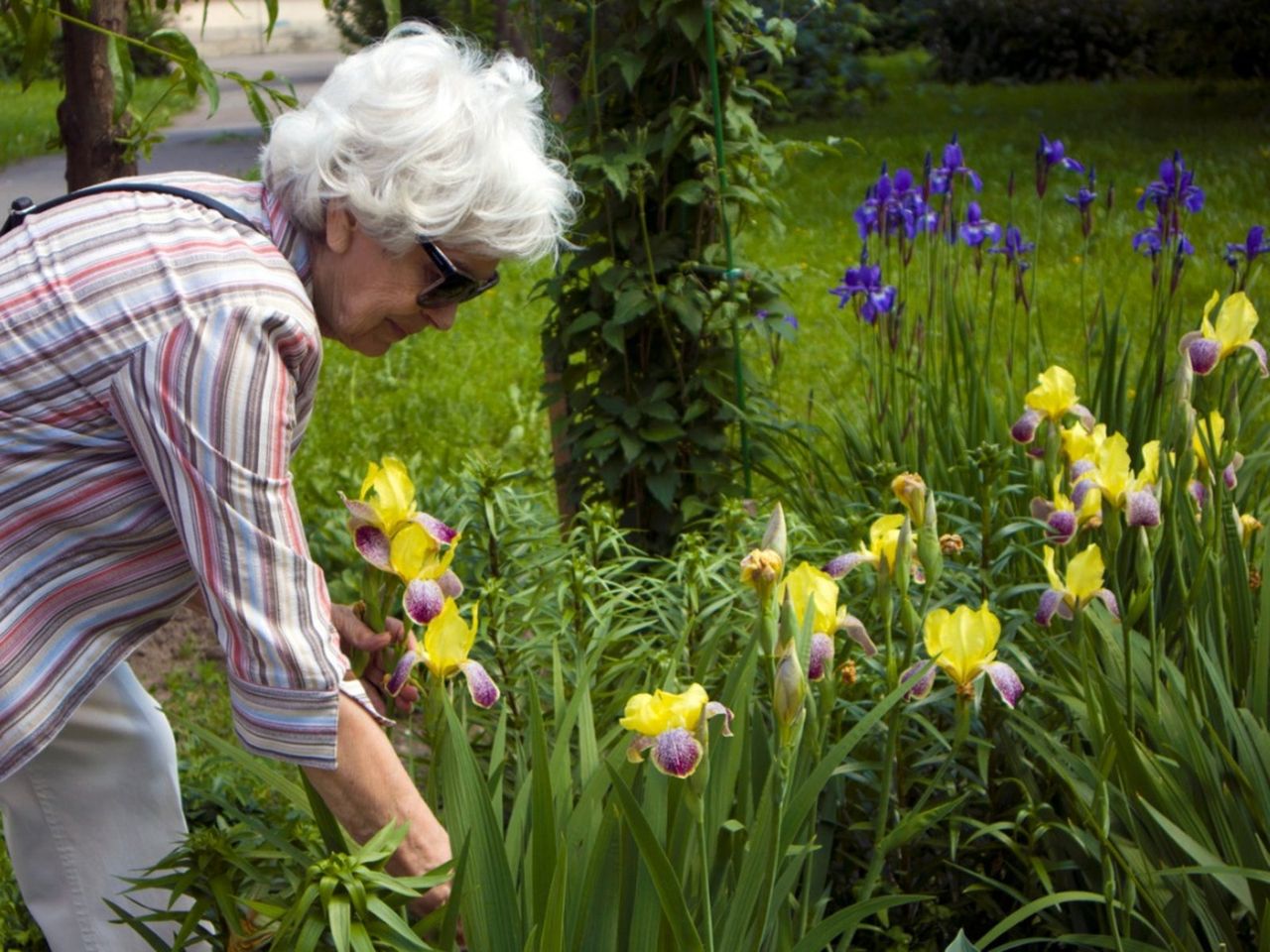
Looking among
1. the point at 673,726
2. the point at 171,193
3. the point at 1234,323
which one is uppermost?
the point at 171,193

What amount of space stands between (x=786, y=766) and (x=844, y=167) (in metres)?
8.65

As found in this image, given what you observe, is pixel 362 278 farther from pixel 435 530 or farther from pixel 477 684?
pixel 477 684

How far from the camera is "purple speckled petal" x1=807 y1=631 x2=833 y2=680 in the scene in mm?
1847

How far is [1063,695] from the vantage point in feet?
7.57

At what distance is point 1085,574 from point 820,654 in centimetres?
39

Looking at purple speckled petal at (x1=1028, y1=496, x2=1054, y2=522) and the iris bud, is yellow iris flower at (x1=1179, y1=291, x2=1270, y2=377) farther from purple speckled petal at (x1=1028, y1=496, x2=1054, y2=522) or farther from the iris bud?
the iris bud

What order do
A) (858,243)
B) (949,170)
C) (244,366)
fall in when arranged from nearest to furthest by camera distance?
(244,366) < (949,170) < (858,243)

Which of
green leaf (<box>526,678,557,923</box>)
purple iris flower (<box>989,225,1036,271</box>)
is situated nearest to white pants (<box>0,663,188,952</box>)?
green leaf (<box>526,678,557,923</box>)

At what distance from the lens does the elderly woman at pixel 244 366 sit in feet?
5.72

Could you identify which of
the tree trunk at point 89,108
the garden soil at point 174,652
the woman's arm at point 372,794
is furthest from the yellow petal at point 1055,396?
the garden soil at point 174,652

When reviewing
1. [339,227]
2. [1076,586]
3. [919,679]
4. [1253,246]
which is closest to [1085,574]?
[1076,586]

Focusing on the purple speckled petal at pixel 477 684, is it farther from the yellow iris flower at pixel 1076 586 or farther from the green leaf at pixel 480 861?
the yellow iris flower at pixel 1076 586

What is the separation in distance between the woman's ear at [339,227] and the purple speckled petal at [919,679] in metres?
0.88

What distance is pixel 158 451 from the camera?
1753mm
